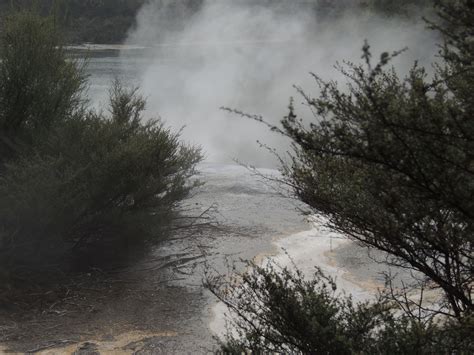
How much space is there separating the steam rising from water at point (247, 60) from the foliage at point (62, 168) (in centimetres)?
917

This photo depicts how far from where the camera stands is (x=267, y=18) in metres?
31.6

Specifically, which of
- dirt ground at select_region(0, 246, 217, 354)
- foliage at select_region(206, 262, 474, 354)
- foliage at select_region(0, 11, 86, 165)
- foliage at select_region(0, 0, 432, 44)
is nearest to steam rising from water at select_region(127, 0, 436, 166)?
foliage at select_region(0, 0, 432, 44)

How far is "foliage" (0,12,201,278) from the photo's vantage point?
681 cm

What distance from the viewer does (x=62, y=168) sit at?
705 cm

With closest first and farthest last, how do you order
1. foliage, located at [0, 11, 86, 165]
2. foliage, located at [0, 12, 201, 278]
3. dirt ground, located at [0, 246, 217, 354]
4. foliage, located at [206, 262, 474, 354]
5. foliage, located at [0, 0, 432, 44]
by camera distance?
foliage, located at [206, 262, 474, 354] → dirt ground, located at [0, 246, 217, 354] → foliage, located at [0, 12, 201, 278] → foliage, located at [0, 11, 86, 165] → foliage, located at [0, 0, 432, 44]

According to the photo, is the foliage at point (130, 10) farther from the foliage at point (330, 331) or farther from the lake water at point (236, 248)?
the foliage at point (330, 331)

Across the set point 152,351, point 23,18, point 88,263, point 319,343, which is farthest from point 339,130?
point 23,18

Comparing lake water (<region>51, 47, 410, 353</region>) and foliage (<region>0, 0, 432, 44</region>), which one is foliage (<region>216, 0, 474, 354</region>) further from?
foliage (<region>0, 0, 432, 44</region>)

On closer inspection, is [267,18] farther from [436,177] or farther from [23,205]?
[436,177]

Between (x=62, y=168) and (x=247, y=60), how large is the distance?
24.4 m

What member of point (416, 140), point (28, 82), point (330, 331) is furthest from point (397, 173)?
point (28, 82)

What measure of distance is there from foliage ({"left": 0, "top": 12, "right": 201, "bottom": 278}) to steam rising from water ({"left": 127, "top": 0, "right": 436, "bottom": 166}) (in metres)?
9.17

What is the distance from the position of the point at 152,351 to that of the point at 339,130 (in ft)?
10.7

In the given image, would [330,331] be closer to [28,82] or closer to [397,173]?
[397,173]
